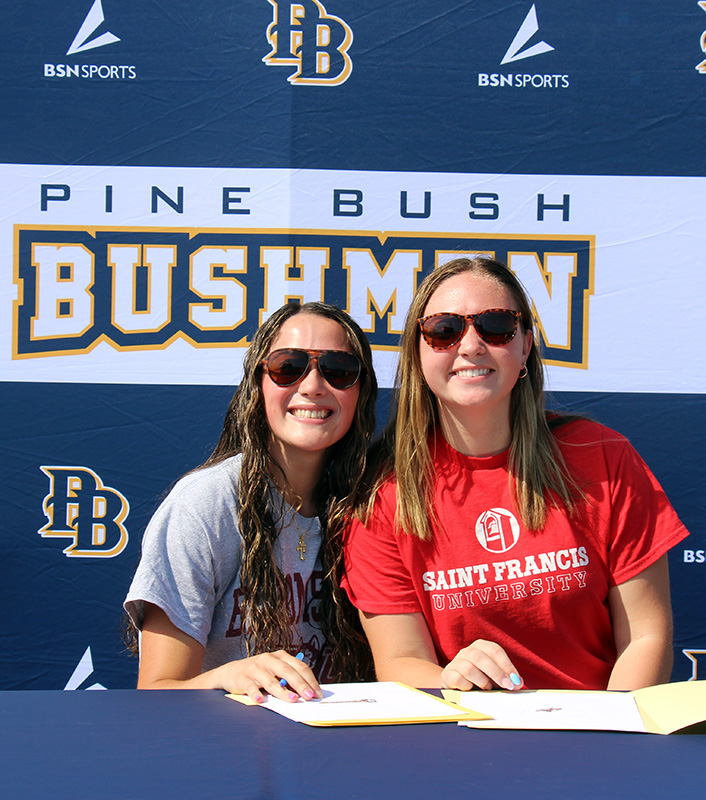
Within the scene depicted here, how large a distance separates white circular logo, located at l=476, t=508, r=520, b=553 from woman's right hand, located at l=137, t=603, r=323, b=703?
477 millimetres

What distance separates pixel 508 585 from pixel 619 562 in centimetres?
22

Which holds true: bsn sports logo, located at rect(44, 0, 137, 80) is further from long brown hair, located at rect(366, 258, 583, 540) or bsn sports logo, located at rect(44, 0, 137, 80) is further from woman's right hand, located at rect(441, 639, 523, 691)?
woman's right hand, located at rect(441, 639, 523, 691)

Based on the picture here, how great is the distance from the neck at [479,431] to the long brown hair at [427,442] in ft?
0.08

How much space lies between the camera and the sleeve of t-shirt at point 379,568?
A: 1.41 meters

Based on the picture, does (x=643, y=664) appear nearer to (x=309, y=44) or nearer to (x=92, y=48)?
(x=309, y=44)

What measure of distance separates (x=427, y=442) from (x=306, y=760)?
2.92ft

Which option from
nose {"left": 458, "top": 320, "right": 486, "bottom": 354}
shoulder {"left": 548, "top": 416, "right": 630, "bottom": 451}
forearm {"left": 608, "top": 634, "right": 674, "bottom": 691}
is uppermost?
nose {"left": 458, "top": 320, "right": 486, "bottom": 354}

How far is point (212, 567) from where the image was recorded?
1450 mm

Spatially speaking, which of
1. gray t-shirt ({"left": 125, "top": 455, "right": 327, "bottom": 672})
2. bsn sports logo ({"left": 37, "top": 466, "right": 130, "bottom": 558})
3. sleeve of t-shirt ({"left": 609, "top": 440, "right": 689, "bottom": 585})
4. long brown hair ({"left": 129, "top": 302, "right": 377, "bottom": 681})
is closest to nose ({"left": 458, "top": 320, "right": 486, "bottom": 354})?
long brown hair ({"left": 129, "top": 302, "right": 377, "bottom": 681})

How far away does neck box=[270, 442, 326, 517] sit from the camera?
5.25 feet

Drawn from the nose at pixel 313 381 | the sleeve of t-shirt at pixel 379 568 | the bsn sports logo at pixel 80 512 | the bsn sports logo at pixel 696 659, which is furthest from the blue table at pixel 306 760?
the bsn sports logo at pixel 696 659

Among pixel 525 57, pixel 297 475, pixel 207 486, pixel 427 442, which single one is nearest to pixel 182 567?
pixel 207 486

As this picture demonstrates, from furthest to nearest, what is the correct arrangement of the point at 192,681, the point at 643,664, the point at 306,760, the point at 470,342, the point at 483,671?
the point at 470,342 < the point at 643,664 < the point at 192,681 < the point at 483,671 < the point at 306,760

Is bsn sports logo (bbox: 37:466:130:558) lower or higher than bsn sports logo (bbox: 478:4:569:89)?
lower
